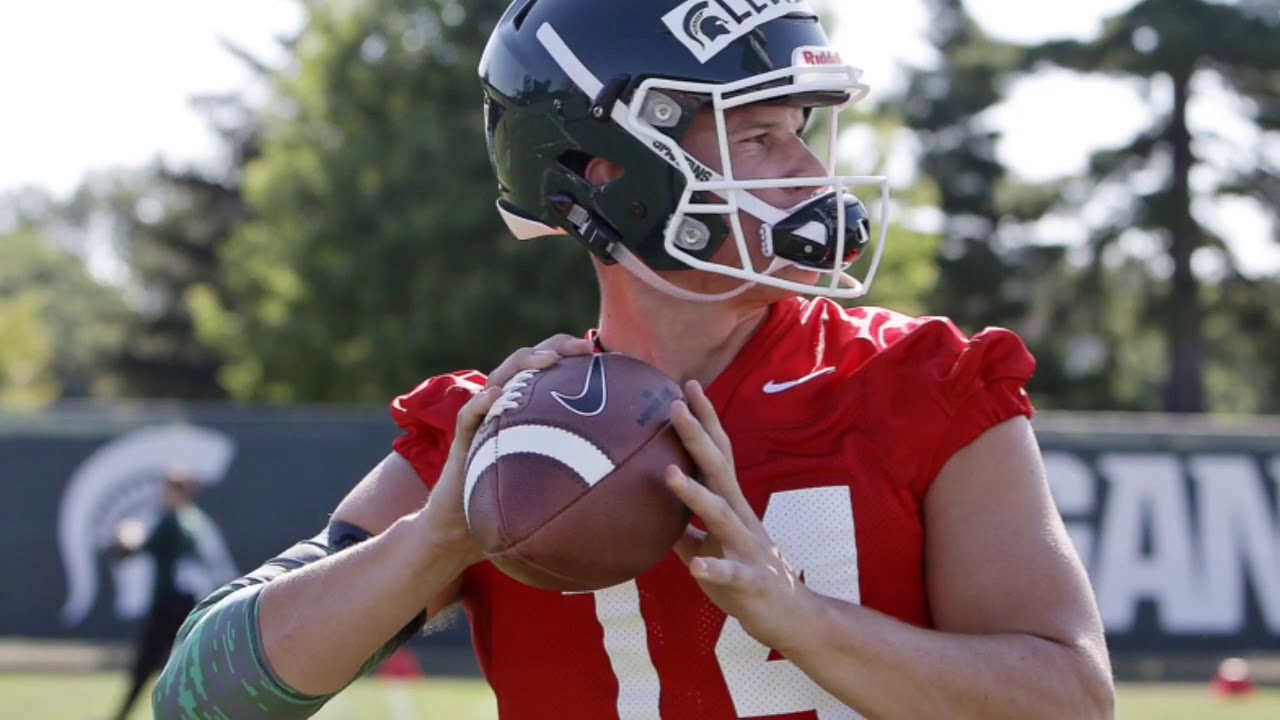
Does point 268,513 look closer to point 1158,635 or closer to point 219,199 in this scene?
point 1158,635

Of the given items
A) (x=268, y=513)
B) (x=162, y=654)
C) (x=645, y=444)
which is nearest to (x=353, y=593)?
(x=645, y=444)

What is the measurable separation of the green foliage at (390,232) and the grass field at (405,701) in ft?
32.9

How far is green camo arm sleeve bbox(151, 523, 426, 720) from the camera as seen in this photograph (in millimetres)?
2490

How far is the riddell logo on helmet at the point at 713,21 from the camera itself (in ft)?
8.11

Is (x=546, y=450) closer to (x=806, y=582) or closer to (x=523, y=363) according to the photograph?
(x=523, y=363)

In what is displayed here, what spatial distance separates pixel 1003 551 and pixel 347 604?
35.5 inches

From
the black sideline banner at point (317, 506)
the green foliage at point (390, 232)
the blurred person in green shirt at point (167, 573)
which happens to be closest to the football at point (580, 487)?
the blurred person in green shirt at point (167, 573)

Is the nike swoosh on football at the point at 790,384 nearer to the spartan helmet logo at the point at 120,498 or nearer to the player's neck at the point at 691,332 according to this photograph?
the player's neck at the point at 691,332

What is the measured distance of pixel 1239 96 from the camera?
29125mm

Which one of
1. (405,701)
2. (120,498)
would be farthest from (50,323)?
(405,701)

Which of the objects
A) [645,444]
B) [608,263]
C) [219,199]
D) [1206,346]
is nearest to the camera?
[645,444]

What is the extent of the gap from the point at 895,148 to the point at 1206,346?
11.9 metres

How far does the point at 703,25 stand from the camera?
249cm

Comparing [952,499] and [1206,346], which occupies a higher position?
[952,499]
